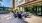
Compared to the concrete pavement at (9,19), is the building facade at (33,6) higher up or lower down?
higher up

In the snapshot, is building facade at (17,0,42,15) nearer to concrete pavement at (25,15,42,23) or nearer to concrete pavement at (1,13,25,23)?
concrete pavement at (25,15,42,23)

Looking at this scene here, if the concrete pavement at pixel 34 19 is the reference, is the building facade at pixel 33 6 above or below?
above

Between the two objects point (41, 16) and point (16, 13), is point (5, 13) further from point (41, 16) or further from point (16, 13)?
point (41, 16)

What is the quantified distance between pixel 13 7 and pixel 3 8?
5.3 inches

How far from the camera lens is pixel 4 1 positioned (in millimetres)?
1133

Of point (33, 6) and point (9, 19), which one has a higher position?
point (33, 6)

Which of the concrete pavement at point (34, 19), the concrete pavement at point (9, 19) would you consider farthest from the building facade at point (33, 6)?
the concrete pavement at point (9, 19)

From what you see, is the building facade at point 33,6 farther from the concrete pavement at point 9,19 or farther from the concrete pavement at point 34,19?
the concrete pavement at point 9,19

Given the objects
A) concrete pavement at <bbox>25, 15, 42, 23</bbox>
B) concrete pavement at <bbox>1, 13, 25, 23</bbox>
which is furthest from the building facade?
concrete pavement at <bbox>1, 13, 25, 23</bbox>

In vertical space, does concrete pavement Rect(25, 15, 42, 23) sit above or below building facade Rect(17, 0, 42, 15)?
below

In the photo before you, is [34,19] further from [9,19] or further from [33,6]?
[9,19]

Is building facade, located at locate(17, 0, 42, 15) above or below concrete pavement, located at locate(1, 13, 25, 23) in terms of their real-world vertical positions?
above

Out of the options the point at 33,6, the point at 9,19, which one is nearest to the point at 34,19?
the point at 33,6

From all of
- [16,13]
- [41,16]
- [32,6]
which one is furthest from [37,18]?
[16,13]
